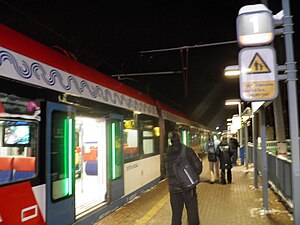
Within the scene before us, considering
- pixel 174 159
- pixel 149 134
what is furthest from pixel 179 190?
pixel 149 134

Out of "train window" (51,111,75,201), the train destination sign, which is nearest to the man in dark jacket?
"train window" (51,111,75,201)

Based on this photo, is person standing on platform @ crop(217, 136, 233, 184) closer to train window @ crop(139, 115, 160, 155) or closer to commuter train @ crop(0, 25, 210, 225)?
train window @ crop(139, 115, 160, 155)

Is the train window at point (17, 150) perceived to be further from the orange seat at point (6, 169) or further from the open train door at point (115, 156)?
the open train door at point (115, 156)

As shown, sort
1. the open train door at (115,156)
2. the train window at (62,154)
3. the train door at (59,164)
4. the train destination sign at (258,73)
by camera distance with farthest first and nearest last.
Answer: the open train door at (115,156)
the train window at (62,154)
the train door at (59,164)
the train destination sign at (258,73)

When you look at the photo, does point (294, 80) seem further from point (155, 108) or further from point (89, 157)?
point (155, 108)

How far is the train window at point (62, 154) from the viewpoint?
16.5 feet

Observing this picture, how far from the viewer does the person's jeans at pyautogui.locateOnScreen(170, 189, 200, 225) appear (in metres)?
5.30

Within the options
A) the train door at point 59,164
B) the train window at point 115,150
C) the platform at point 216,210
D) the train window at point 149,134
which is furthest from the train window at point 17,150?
the train window at point 149,134

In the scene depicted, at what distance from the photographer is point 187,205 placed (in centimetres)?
533

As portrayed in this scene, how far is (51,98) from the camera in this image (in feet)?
16.5

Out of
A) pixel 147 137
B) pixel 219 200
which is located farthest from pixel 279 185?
pixel 147 137

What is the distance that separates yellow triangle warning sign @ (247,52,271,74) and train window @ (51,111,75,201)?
2.73 meters

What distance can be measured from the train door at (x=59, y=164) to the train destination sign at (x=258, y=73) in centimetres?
259

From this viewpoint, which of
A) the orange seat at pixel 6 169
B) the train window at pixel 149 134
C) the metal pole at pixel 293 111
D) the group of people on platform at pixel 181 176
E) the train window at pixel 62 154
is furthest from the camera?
the train window at pixel 149 134
